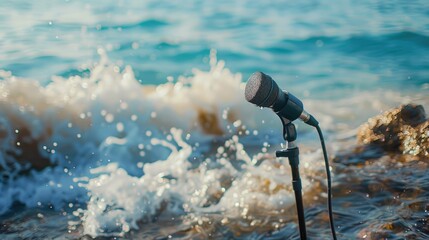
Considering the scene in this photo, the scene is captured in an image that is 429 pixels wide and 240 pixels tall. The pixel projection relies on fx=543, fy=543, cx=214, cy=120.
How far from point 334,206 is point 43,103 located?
5202 millimetres

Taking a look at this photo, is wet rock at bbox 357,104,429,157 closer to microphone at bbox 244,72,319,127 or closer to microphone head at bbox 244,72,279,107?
microphone at bbox 244,72,319,127

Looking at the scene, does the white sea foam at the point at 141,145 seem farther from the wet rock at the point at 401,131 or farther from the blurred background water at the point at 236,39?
the blurred background water at the point at 236,39

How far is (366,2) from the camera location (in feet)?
54.7

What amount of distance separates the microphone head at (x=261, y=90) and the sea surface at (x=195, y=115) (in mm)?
2067

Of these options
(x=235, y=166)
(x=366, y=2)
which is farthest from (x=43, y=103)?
(x=366, y=2)

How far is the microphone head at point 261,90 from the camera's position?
223 cm

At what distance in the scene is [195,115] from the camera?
30.2ft

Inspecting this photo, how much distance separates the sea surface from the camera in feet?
15.8

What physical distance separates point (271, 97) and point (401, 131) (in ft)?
13.3

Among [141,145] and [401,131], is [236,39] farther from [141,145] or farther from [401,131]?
[401,131]

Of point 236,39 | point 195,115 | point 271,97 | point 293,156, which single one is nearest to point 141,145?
point 195,115

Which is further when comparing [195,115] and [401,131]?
[195,115]

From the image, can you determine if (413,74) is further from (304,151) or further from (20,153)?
(20,153)

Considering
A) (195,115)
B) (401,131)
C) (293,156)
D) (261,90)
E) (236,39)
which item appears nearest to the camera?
(261,90)
